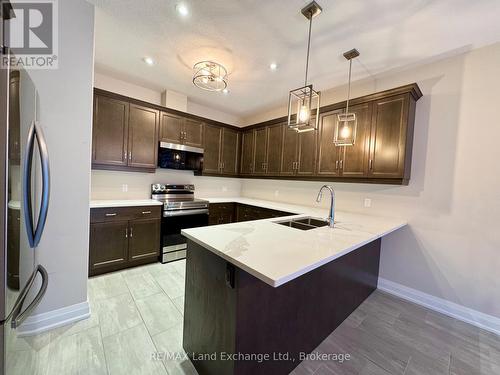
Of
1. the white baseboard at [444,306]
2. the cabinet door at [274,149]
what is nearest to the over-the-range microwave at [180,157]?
the cabinet door at [274,149]

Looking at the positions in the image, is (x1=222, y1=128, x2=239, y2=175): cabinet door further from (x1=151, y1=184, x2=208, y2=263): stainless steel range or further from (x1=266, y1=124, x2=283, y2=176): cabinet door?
(x1=151, y1=184, x2=208, y2=263): stainless steel range

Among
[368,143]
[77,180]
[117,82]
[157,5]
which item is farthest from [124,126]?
[368,143]

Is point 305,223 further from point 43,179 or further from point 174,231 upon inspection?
point 43,179

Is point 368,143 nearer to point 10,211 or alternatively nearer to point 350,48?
point 350,48

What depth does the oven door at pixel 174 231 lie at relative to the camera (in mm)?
3127

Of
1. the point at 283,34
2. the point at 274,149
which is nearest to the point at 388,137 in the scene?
the point at 283,34

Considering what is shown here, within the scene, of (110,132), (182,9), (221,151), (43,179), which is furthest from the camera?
(221,151)

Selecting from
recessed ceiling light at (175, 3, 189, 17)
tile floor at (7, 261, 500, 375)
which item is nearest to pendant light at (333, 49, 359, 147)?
recessed ceiling light at (175, 3, 189, 17)

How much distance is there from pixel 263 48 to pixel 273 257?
2250 mm

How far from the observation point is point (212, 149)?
13.3 feet

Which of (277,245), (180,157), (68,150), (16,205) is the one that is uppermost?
(180,157)

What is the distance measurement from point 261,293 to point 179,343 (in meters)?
1.01

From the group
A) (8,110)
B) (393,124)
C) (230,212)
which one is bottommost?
(230,212)

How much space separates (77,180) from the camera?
180 centimetres
